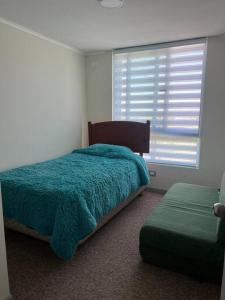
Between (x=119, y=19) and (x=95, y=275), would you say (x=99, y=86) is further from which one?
(x=95, y=275)

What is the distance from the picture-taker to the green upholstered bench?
1.70 m

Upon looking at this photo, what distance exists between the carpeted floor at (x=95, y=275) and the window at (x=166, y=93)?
1738 mm

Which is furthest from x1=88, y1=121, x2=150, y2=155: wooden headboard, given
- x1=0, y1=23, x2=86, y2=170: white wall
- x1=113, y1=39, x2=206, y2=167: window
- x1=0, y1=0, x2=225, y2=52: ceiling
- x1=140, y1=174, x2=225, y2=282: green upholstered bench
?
x1=140, y1=174, x2=225, y2=282: green upholstered bench

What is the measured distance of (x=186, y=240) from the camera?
1.77 metres

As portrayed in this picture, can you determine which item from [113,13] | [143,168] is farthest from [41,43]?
[143,168]

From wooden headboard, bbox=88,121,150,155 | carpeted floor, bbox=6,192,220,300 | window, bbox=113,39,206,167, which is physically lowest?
carpeted floor, bbox=6,192,220,300

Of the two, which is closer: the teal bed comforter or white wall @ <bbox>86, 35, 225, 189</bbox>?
the teal bed comforter

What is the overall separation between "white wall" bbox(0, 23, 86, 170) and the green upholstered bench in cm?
193

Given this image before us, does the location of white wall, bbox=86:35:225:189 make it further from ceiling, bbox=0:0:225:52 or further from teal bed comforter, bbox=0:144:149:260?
teal bed comforter, bbox=0:144:149:260

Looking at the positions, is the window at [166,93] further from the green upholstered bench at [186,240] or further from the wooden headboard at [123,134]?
the green upholstered bench at [186,240]

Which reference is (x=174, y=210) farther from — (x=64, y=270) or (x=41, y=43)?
(x=41, y=43)

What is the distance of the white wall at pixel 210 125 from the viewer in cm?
312

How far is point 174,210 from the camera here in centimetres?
222

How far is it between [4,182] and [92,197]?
0.90m
